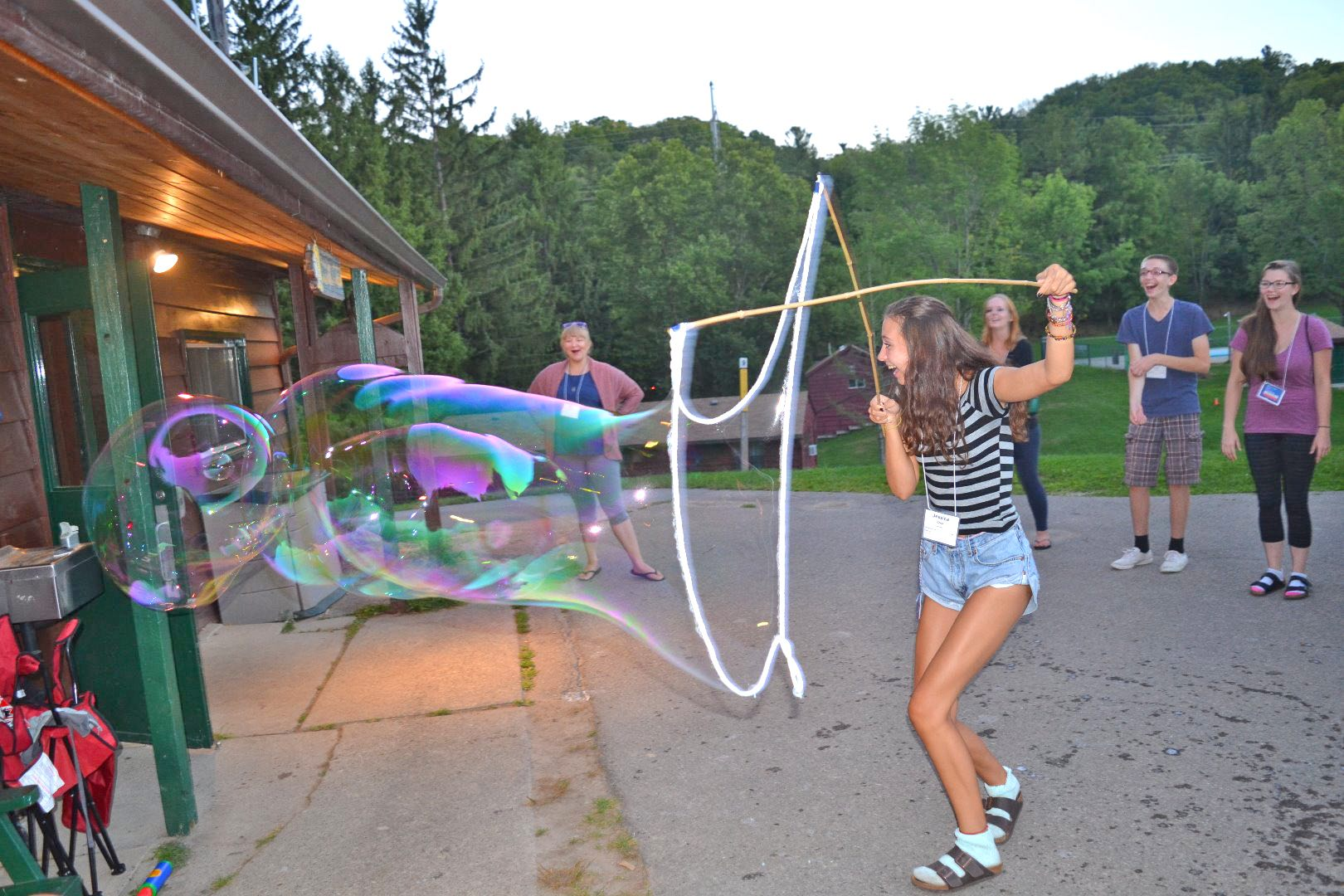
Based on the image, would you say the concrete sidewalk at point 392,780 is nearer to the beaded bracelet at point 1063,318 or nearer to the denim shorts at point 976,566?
the denim shorts at point 976,566

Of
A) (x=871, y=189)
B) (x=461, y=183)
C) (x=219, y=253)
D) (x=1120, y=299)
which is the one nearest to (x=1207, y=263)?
(x=1120, y=299)

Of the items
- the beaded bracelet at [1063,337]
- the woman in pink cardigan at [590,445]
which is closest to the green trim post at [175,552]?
the woman in pink cardigan at [590,445]

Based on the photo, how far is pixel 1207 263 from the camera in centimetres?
7569

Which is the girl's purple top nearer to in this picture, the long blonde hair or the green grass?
the long blonde hair

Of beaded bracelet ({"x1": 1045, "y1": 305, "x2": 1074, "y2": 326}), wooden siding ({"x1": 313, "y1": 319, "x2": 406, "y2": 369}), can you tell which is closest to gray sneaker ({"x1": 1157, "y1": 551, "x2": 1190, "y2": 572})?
beaded bracelet ({"x1": 1045, "y1": 305, "x2": 1074, "y2": 326})

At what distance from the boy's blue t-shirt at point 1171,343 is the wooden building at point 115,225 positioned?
468cm

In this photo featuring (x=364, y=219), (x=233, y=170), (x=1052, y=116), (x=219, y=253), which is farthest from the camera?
(x=1052, y=116)

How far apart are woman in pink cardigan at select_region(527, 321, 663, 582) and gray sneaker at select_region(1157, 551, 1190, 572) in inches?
127

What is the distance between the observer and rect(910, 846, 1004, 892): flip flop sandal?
3.00m

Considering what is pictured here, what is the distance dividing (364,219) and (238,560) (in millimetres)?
2616

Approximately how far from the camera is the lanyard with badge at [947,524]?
3062mm

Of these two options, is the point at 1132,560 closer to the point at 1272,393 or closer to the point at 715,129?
the point at 1272,393

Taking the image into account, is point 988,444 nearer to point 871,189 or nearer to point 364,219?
point 364,219

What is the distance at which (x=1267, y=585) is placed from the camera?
219 inches
